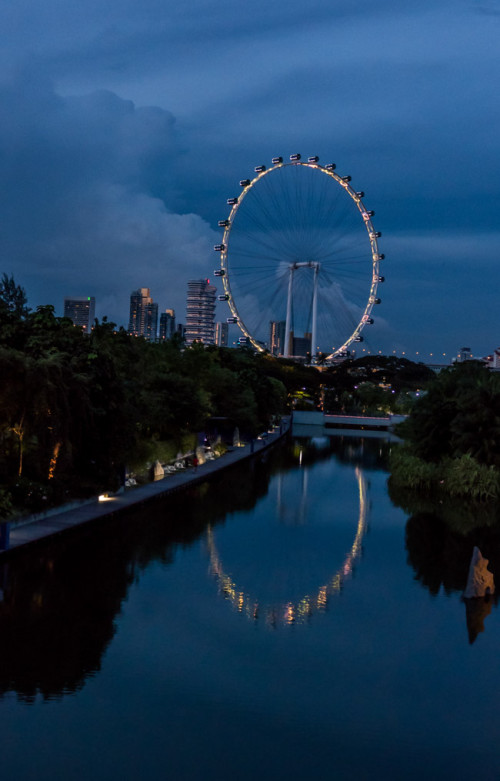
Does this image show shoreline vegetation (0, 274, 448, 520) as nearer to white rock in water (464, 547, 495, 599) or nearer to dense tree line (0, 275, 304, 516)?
dense tree line (0, 275, 304, 516)

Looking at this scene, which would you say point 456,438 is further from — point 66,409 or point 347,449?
point 347,449

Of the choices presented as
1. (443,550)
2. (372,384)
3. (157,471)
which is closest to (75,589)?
(443,550)

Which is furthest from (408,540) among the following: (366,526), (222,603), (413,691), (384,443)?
(384,443)

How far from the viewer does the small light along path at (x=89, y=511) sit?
1839 cm

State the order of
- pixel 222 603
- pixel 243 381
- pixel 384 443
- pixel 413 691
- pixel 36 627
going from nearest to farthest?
1. pixel 413 691
2. pixel 36 627
3. pixel 222 603
4. pixel 243 381
5. pixel 384 443

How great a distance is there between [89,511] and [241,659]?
11376 millimetres

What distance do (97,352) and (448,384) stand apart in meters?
18.1

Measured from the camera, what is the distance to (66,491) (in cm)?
2297

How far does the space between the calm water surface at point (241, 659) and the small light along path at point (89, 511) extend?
47 cm

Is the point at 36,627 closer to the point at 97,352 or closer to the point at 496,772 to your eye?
the point at 496,772

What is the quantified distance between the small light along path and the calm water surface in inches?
18.5

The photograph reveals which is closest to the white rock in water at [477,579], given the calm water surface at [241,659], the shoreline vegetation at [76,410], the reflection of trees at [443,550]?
the calm water surface at [241,659]

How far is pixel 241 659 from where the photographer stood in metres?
12.6

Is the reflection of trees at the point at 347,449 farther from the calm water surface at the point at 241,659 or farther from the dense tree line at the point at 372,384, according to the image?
the calm water surface at the point at 241,659
